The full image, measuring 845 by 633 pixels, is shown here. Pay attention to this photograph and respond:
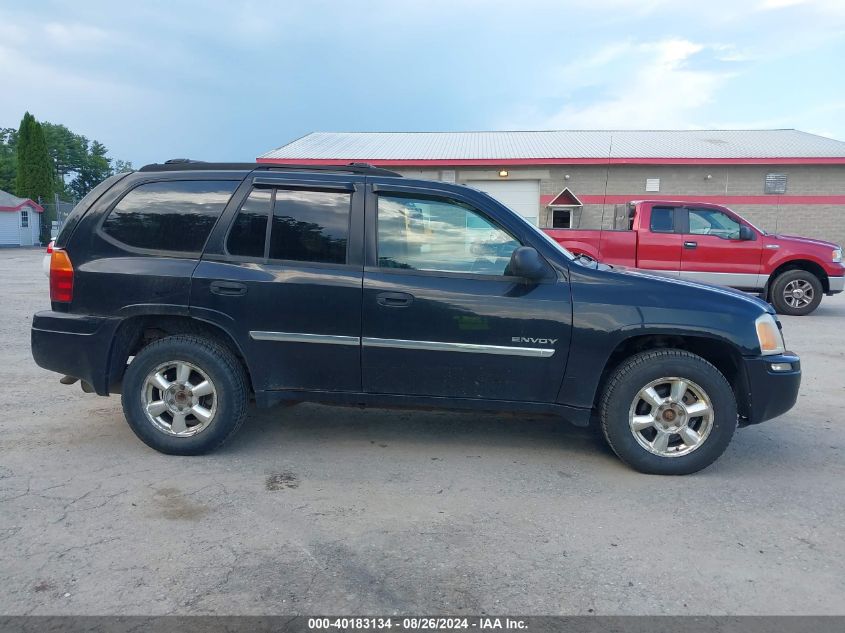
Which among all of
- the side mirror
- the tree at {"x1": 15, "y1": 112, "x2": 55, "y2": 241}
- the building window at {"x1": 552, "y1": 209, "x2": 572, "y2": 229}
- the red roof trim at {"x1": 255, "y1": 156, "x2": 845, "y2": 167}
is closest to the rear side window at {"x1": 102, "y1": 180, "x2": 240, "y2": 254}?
the side mirror

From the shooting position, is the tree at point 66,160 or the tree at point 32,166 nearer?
the tree at point 32,166

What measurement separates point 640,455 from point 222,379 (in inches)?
106

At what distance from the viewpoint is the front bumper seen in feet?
13.3

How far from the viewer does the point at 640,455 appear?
13.5 ft

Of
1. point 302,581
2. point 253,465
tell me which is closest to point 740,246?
point 253,465

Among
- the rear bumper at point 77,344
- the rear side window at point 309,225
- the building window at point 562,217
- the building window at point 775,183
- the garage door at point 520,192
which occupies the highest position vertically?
the building window at point 775,183

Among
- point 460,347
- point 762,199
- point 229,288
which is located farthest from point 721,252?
point 762,199

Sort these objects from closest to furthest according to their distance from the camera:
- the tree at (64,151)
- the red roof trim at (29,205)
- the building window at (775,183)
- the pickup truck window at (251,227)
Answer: the pickup truck window at (251,227), the building window at (775,183), the red roof trim at (29,205), the tree at (64,151)

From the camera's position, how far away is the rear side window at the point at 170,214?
4.38m

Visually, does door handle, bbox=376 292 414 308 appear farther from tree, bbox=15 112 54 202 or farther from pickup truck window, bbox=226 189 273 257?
tree, bbox=15 112 54 202

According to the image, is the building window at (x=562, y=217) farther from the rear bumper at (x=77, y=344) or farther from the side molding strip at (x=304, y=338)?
the rear bumper at (x=77, y=344)

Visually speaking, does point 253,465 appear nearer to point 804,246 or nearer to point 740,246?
point 740,246

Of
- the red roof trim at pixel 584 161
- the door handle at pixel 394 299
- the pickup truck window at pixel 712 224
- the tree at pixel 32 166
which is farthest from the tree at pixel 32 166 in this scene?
the door handle at pixel 394 299

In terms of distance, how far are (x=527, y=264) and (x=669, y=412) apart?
130 cm
